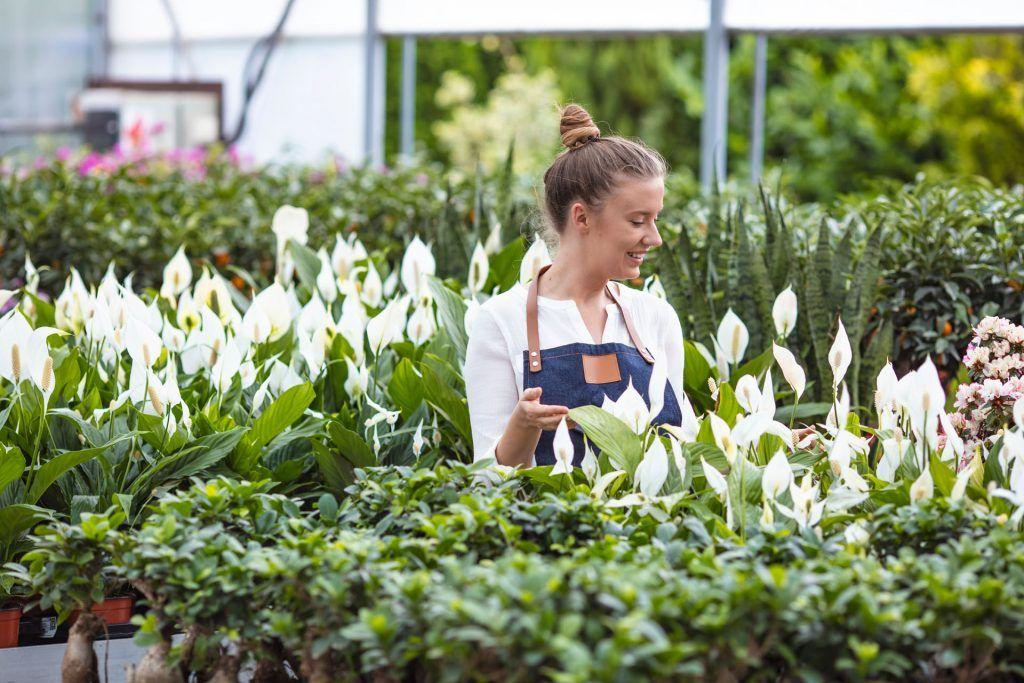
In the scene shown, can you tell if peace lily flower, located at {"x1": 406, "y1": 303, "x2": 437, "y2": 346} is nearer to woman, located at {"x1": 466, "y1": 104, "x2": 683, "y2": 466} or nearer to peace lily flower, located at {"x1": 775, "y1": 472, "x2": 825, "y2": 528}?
woman, located at {"x1": 466, "y1": 104, "x2": 683, "y2": 466}

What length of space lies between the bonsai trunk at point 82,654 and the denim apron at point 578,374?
941 millimetres

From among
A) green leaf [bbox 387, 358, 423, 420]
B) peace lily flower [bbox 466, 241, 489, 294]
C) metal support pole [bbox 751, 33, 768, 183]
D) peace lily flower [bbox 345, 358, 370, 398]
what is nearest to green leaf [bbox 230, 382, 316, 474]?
peace lily flower [bbox 345, 358, 370, 398]

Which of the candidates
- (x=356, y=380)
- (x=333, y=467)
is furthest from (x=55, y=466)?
(x=356, y=380)

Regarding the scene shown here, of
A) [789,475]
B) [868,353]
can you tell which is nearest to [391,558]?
[789,475]

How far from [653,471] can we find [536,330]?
563 millimetres

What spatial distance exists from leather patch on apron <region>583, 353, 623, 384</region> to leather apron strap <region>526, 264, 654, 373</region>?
8 cm

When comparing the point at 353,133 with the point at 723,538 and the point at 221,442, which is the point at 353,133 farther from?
the point at 723,538

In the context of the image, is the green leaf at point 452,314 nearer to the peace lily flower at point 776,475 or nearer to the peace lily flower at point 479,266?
the peace lily flower at point 479,266

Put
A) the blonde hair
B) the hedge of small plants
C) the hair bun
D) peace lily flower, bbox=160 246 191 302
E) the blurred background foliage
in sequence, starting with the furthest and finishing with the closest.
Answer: the blurred background foliage, peace lily flower, bbox=160 246 191 302, the hair bun, the blonde hair, the hedge of small plants

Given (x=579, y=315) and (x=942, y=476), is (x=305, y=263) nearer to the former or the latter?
(x=579, y=315)

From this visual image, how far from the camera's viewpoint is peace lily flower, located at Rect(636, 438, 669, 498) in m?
1.93

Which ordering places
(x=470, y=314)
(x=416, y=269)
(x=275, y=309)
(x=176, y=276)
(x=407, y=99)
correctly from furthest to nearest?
(x=407, y=99) < (x=176, y=276) < (x=416, y=269) < (x=275, y=309) < (x=470, y=314)

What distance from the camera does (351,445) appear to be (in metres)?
2.47

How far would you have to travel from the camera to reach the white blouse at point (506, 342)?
2.37 meters
